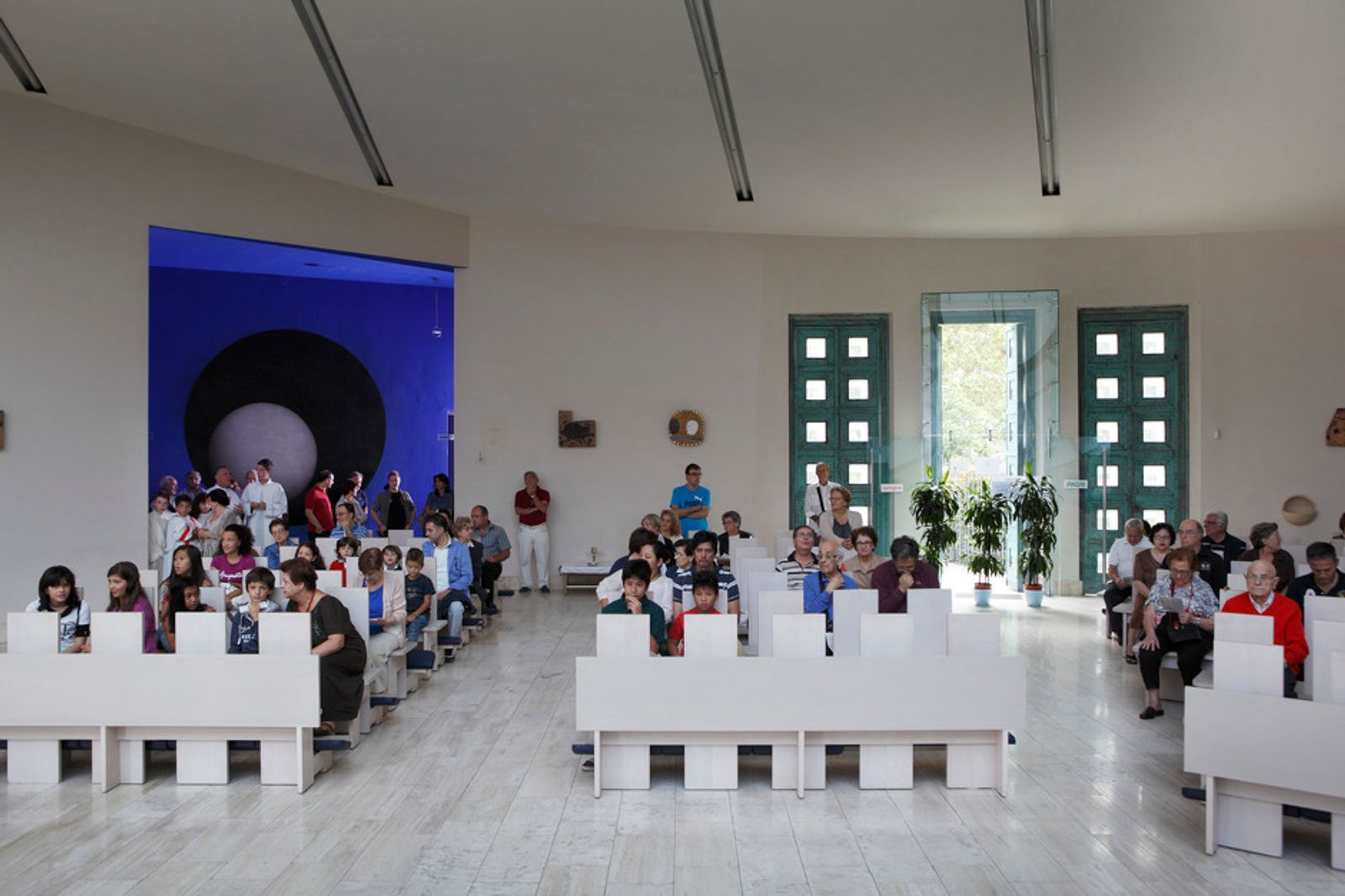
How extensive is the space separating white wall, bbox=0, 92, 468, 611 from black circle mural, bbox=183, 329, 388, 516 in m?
4.47

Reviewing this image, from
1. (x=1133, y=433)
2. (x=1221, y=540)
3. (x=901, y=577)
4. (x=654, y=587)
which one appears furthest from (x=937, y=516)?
(x=654, y=587)

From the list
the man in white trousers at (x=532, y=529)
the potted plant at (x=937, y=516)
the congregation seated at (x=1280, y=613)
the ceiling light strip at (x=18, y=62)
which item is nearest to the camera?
the congregation seated at (x=1280, y=613)

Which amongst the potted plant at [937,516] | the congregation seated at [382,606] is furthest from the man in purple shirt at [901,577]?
the potted plant at [937,516]

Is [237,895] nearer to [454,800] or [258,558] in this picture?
[454,800]

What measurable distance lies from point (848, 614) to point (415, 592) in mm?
3462

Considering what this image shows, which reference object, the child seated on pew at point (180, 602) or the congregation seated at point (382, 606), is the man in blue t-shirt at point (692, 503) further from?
the child seated on pew at point (180, 602)

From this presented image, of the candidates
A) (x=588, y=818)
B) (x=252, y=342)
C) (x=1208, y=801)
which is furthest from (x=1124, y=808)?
(x=252, y=342)

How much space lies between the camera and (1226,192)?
11438 mm

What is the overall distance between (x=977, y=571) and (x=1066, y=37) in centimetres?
576

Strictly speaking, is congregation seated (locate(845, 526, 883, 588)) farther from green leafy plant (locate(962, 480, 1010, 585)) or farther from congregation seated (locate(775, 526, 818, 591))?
green leafy plant (locate(962, 480, 1010, 585))

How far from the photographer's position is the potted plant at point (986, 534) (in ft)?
41.1

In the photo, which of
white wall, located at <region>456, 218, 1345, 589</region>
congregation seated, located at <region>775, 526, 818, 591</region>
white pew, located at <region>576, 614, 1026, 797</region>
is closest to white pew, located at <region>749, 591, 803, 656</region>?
white pew, located at <region>576, 614, 1026, 797</region>

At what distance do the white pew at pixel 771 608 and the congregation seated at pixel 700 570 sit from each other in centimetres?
96

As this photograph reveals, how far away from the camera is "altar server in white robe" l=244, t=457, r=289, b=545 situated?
13.6 meters
